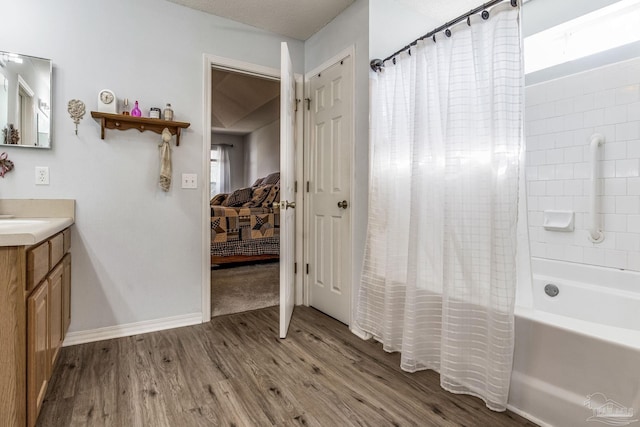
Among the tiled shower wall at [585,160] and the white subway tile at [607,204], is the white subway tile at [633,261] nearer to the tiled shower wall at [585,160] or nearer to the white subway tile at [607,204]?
the tiled shower wall at [585,160]

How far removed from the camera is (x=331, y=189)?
8.97 ft

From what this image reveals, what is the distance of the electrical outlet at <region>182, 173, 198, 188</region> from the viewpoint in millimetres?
2539

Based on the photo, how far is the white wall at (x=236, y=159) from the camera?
29.0 feet

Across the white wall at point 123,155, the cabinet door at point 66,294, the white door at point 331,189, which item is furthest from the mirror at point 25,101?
the white door at point 331,189

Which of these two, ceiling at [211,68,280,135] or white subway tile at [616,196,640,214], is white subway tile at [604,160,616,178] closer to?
white subway tile at [616,196,640,214]

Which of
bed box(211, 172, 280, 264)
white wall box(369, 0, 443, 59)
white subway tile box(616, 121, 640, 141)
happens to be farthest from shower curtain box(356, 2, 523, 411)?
bed box(211, 172, 280, 264)

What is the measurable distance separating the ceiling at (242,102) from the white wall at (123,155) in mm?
2254

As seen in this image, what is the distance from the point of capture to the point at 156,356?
206 centimetres

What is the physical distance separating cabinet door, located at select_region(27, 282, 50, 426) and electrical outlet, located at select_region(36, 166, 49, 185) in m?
0.99

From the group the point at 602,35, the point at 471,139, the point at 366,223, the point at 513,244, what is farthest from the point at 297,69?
the point at 513,244

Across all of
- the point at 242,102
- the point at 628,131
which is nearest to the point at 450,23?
the point at 628,131

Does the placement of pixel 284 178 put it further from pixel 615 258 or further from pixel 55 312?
pixel 615 258

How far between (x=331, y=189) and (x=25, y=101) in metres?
2.06

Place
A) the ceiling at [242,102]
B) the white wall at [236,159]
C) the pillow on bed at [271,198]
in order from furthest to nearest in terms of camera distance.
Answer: the white wall at [236,159] → the ceiling at [242,102] → the pillow on bed at [271,198]
